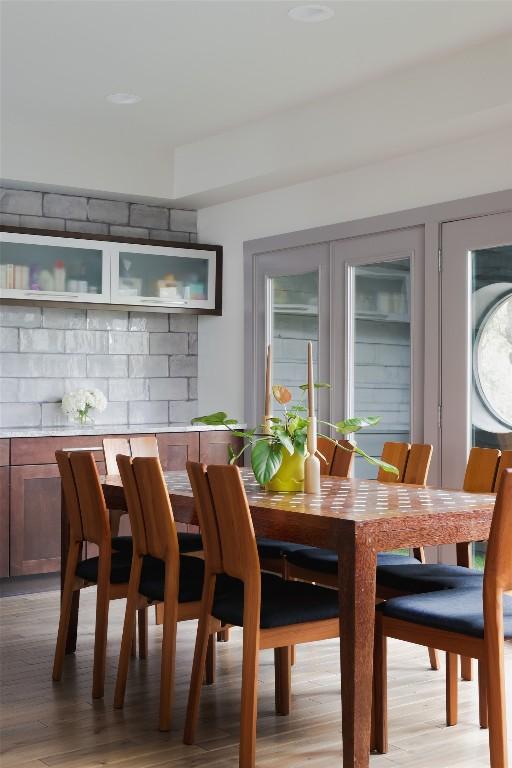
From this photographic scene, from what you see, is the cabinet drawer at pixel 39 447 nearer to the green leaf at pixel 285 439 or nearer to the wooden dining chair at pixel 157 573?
the wooden dining chair at pixel 157 573

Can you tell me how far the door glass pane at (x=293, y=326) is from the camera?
6391mm

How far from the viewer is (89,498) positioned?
3.92 meters

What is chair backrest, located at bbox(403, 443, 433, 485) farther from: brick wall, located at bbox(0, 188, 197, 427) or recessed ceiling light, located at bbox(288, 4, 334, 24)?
brick wall, located at bbox(0, 188, 197, 427)

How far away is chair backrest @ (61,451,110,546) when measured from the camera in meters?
3.84

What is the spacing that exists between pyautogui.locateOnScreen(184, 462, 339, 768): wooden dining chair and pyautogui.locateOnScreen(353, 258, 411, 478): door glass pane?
2459mm

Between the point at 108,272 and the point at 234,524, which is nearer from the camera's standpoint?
the point at 234,524

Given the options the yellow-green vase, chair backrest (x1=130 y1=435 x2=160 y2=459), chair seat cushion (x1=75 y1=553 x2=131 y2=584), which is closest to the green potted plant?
the yellow-green vase

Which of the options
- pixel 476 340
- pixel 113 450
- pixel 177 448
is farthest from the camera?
pixel 177 448

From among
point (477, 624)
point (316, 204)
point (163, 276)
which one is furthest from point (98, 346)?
point (477, 624)

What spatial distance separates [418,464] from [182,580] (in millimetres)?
1374

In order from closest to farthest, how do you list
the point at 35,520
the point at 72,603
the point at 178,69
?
the point at 72,603
the point at 178,69
the point at 35,520

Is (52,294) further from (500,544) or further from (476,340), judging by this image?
(500,544)

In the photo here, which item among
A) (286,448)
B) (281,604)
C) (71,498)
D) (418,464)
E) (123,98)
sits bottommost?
(281,604)

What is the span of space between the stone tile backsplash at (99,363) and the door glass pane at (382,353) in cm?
170
